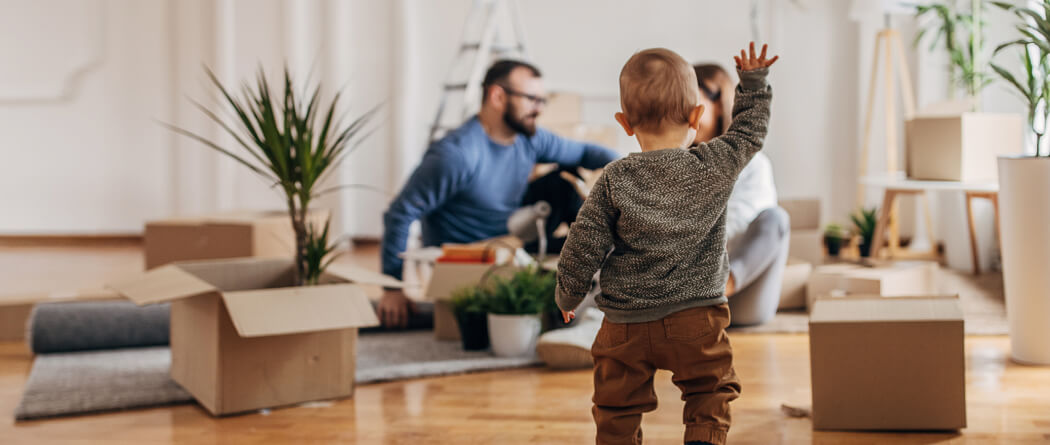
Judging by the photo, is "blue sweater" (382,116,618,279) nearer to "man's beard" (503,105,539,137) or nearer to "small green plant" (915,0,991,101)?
"man's beard" (503,105,539,137)

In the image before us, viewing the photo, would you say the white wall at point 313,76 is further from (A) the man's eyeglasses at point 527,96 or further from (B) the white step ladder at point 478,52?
(A) the man's eyeglasses at point 527,96

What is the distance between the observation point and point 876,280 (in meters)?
2.86

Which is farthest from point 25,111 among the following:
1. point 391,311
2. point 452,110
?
point 391,311

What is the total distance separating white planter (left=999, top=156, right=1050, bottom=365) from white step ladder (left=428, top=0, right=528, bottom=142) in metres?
2.54

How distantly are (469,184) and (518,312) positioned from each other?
68 cm

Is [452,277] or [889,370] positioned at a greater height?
[452,277]

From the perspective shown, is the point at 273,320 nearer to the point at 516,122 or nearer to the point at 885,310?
the point at 885,310

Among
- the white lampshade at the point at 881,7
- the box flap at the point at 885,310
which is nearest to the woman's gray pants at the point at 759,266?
the box flap at the point at 885,310

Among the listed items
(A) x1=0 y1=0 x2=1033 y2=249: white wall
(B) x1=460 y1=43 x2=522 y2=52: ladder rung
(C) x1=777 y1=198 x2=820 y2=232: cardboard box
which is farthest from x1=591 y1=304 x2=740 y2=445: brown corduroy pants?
(A) x1=0 y1=0 x2=1033 y2=249: white wall

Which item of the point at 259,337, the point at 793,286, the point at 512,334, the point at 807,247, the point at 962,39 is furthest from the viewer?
the point at 962,39

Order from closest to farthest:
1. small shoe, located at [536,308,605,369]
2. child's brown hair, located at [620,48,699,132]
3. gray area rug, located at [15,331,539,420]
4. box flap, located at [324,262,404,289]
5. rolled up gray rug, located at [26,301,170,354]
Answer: child's brown hair, located at [620,48,699,132]
gray area rug, located at [15,331,539,420]
box flap, located at [324,262,404,289]
small shoe, located at [536,308,605,369]
rolled up gray rug, located at [26,301,170,354]

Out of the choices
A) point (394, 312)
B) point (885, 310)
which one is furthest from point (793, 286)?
point (885, 310)

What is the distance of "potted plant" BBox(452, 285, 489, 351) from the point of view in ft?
8.56

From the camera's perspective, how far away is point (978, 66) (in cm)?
436
